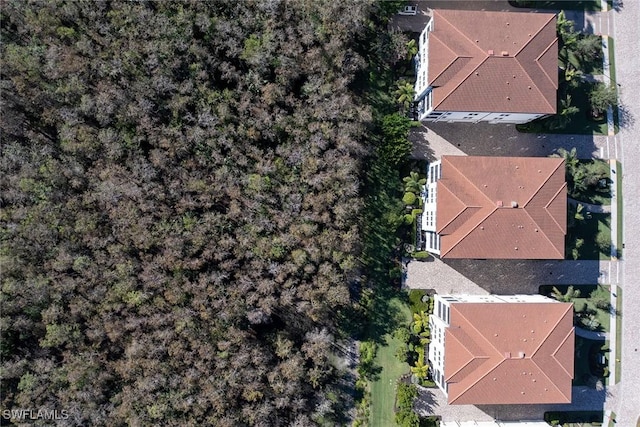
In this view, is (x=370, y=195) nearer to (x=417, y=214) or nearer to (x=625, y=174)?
(x=417, y=214)

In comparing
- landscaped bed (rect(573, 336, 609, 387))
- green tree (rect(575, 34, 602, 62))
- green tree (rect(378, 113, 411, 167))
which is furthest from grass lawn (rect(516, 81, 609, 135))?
landscaped bed (rect(573, 336, 609, 387))

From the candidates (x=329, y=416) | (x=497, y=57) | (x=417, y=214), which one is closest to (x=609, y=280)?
(x=417, y=214)

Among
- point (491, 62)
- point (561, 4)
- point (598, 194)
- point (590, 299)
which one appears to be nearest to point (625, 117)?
point (598, 194)

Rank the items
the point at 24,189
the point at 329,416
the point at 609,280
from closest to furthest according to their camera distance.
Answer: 1. the point at 24,189
2. the point at 329,416
3. the point at 609,280

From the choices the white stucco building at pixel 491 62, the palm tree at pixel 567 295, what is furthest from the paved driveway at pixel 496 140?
the palm tree at pixel 567 295

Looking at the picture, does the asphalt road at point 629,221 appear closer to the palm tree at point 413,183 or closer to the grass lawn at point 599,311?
the grass lawn at point 599,311

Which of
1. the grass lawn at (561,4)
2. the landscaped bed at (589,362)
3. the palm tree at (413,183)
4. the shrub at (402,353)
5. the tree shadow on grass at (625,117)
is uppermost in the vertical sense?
the grass lawn at (561,4)

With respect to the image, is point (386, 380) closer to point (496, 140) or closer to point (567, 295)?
point (567, 295)
